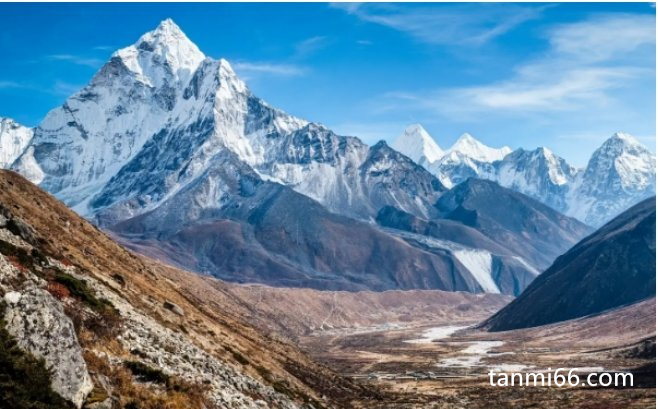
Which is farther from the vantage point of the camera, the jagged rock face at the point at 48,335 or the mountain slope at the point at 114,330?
the mountain slope at the point at 114,330

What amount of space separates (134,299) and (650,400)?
72719mm

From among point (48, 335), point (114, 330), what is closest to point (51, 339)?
point (48, 335)

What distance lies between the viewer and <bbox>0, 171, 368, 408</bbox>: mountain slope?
3653 cm

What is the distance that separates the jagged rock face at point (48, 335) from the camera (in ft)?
114

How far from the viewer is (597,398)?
111812 mm

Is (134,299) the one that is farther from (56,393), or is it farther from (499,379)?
(499,379)

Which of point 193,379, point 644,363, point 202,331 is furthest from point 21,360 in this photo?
point 644,363

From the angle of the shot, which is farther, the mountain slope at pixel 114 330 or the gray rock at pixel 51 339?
the mountain slope at pixel 114 330

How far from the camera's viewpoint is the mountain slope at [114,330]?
36.5 m

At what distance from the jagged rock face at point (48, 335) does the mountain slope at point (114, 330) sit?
0.05 m

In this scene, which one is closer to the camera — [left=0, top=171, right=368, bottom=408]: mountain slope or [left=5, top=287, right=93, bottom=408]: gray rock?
[left=5, top=287, right=93, bottom=408]: gray rock

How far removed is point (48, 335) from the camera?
35.8 meters

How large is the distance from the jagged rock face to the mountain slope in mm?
47

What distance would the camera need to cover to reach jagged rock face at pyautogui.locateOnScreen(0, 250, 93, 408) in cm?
Answer: 3488
